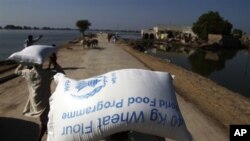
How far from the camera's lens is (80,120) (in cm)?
399

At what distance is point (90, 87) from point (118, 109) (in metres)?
0.45

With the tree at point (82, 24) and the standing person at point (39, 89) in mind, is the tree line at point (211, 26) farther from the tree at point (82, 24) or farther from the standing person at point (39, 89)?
the standing person at point (39, 89)

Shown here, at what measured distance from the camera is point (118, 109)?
12.8ft

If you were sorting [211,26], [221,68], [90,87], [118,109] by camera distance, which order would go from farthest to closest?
1. [211,26]
2. [221,68]
3. [90,87]
4. [118,109]

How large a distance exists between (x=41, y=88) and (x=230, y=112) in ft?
22.1

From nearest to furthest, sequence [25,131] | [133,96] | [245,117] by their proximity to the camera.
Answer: [133,96]
[25,131]
[245,117]

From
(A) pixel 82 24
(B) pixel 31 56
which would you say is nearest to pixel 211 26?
(A) pixel 82 24

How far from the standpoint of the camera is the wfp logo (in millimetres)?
4074

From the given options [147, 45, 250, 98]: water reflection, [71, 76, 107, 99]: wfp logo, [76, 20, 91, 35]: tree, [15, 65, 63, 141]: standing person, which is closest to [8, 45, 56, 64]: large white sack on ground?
[15, 65, 63, 141]: standing person

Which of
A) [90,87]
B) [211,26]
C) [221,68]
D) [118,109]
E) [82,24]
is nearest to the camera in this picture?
[118,109]

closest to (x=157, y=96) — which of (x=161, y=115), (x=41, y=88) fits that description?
(x=161, y=115)

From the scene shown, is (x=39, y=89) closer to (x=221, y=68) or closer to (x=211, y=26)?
(x=221, y=68)

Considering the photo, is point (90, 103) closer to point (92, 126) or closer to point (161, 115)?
point (92, 126)

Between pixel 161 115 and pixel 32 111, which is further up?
pixel 161 115
